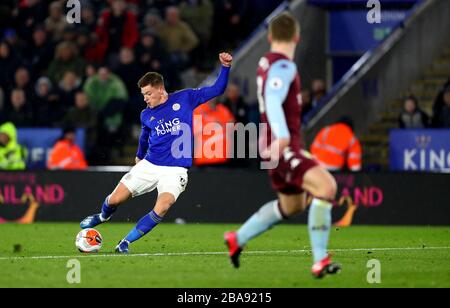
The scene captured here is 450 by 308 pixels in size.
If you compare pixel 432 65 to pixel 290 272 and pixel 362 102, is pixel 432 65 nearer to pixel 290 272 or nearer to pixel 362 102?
pixel 362 102

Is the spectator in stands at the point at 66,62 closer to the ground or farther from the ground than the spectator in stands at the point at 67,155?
farther from the ground

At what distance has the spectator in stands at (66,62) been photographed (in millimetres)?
22516

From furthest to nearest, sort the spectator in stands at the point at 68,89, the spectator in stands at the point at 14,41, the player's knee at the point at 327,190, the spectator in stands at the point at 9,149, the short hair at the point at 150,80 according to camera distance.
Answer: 1. the spectator in stands at the point at 14,41
2. the spectator in stands at the point at 68,89
3. the spectator in stands at the point at 9,149
4. the short hair at the point at 150,80
5. the player's knee at the point at 327,190

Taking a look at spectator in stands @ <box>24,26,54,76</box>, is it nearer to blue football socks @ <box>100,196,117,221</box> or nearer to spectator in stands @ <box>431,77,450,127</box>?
spectator in stands @ <box>431,77,450,127</box>

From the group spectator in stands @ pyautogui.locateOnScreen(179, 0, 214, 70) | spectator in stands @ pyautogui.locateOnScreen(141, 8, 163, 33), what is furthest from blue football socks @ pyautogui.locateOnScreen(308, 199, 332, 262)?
spectator in stands @ pyautogui.locateOnScreen(179, 0, 214, 70)

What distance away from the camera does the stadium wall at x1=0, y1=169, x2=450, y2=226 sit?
18453 millimetres

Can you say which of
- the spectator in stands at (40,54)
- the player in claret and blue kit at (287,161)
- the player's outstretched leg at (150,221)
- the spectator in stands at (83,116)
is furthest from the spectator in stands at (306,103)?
the player in claret and blue kit at (287,161)

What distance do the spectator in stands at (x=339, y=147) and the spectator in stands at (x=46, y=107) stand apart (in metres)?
4.55

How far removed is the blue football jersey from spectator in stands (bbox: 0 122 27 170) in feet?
24.4

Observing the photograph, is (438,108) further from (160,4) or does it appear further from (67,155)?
(160,4)

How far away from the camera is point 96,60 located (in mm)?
22938

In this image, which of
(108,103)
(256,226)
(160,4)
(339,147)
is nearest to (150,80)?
(256,226)

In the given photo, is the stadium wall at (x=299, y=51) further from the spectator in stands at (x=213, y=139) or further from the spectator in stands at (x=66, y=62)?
the spectator in stands at (x=66, y=62)

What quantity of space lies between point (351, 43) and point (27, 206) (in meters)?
7.77
